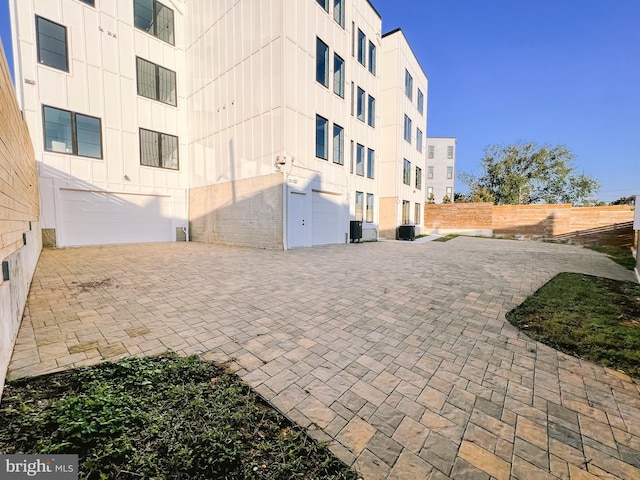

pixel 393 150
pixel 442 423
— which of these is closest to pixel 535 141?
pixel 393 150

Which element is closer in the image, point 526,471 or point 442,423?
point 526,471

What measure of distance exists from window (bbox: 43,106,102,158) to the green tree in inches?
1279

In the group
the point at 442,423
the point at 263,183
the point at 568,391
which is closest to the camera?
the point at 442,423

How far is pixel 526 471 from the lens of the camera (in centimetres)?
156

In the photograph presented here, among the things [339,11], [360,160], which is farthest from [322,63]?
[360,160]

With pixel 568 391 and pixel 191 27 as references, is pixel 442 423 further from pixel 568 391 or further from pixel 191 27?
pixel 191 27

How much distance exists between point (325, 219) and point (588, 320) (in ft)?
31.7

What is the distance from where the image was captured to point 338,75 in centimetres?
1295

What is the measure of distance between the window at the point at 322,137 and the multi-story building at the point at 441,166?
34.1m

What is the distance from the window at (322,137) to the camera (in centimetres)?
1192

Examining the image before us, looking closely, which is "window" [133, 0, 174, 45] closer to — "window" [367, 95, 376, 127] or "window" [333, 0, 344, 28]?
"window" [333, 0, 344, 28]

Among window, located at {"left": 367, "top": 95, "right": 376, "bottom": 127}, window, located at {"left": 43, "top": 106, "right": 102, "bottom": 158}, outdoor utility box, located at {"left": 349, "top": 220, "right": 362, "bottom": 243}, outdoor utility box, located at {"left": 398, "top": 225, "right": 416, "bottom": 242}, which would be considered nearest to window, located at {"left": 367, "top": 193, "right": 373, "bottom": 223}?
outdoor utility box, located at {"left": 398, "top": 225, "right": 416, "bottom": 242}

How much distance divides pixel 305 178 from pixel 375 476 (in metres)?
10.4

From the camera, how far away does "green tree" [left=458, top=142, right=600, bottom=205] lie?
2998 cm
